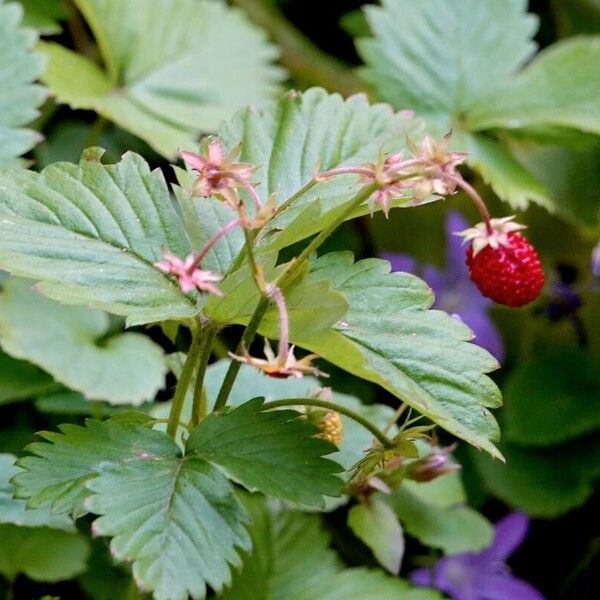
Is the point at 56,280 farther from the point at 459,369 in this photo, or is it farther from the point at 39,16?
the point at 39,16

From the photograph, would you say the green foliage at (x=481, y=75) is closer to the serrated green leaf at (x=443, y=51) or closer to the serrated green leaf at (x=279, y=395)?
the serrated green leaf at (x=443, y=51)

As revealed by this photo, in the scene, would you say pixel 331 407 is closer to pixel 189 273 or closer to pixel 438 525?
pixel 189 273

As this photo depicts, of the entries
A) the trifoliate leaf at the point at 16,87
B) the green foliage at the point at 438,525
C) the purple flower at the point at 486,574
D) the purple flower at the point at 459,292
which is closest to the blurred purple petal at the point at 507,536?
the purple flower at the point at 486,574

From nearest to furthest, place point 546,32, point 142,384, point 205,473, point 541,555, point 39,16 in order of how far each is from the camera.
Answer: point 205,473 → point 142,384 → point 39,16 → point 541,555 → point 546,32

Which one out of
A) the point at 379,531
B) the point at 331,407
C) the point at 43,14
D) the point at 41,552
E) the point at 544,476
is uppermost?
the point at 331,407

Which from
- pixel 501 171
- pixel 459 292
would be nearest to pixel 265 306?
pixel 501 171

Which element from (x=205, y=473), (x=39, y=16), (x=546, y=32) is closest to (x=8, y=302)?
(x=39, y=16)
